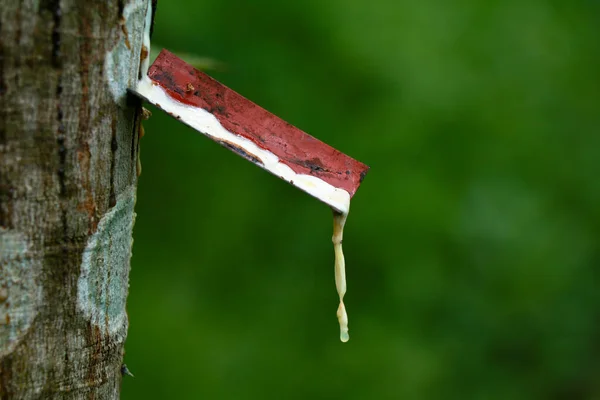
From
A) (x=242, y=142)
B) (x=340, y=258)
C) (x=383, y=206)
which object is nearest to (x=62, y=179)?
(x=242, y=142)

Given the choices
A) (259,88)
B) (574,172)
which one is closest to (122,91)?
(259,88)

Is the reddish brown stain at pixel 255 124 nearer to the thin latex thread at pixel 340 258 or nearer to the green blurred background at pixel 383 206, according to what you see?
the thin latex thread at pixel 340 258

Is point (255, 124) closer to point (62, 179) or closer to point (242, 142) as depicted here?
point (242, 142)

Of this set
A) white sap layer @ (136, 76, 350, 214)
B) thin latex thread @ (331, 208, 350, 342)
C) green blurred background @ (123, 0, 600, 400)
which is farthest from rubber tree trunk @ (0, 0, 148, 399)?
green blurred background @ (123, 0, 600, 400)

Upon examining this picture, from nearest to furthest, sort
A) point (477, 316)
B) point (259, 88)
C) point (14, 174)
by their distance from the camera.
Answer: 1. point (14, 174)
2. point (259, 88)
3. point (477, 316)

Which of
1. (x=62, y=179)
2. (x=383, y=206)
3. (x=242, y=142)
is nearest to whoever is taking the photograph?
(x=62, y=179)

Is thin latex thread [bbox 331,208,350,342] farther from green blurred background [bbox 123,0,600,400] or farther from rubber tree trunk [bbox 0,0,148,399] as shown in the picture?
green blurred background [bbox 123,0,600,400]

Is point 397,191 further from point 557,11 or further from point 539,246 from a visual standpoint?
point 557,11
